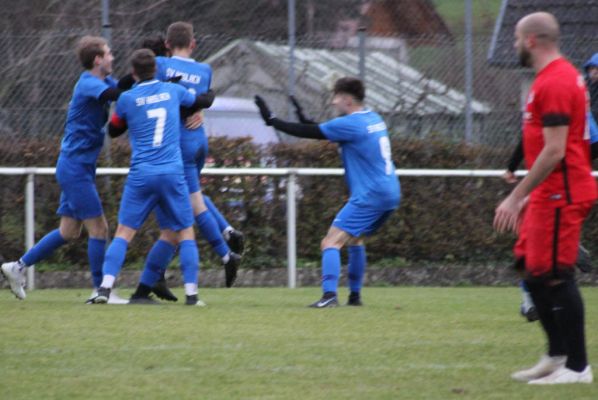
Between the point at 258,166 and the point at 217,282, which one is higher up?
the point at 258,166

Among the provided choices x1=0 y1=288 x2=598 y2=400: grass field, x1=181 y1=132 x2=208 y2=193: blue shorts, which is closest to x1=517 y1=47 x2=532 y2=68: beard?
x1=0 y1=288 x2=598 y2=400: grass field

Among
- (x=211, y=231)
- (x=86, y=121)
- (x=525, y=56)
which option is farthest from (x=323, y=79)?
(x=525, y=56)

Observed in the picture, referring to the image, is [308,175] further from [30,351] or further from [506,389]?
[506,389]

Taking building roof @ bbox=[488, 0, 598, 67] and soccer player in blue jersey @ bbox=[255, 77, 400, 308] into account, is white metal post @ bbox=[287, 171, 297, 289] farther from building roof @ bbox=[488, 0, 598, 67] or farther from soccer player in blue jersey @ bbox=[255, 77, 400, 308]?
soccer player in blue jersey @ bbox=[255, 77, 400, 308]

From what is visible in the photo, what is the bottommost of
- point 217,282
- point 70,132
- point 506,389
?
point 217,282

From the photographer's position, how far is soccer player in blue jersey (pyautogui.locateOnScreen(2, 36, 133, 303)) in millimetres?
10281

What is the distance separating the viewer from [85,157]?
10.5m

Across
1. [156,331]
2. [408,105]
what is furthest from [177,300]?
[408,105]

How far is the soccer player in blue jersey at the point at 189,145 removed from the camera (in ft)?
34.6

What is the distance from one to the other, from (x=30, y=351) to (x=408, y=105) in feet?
26.9

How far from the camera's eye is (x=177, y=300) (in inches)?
441

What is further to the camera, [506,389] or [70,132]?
[70,132]

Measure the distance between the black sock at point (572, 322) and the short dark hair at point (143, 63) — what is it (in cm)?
439

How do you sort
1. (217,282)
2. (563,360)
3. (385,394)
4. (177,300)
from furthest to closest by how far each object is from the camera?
(217,282) < (177,300) < (563,360) < (385,394)
